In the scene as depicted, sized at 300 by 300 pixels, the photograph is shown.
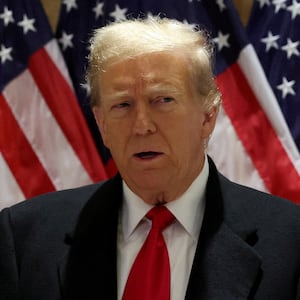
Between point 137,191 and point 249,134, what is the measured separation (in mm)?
842

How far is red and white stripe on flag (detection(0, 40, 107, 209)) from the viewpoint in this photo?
2094mm

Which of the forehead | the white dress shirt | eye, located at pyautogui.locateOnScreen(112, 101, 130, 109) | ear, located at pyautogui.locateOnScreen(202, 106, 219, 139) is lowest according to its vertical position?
the white dress shirt

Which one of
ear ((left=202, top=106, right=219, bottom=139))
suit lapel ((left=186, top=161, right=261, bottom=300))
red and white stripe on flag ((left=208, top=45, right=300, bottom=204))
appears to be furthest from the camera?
red and white stripe on flag ((left=208, top=45, right=300, bottom=204))

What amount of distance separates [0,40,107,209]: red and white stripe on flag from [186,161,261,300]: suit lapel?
84cm

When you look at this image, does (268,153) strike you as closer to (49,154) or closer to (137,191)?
(49,154)

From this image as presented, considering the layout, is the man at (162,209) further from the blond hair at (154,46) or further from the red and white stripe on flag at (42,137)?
the red and white stripe on flag at (42,137)

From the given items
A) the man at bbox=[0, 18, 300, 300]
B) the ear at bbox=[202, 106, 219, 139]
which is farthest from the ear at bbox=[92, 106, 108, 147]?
the ear at bbox=[202, 106, 219, 139]

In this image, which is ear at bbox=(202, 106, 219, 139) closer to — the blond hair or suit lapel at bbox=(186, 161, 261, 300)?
the blond hair

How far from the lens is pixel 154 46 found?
4.20 feet

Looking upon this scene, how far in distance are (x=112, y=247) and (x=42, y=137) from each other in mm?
842

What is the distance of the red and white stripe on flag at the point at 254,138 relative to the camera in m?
2.09

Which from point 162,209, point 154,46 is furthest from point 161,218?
point 154,46

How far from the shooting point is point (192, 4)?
6.93ft

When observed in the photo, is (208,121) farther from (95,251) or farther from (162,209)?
(95,251)
